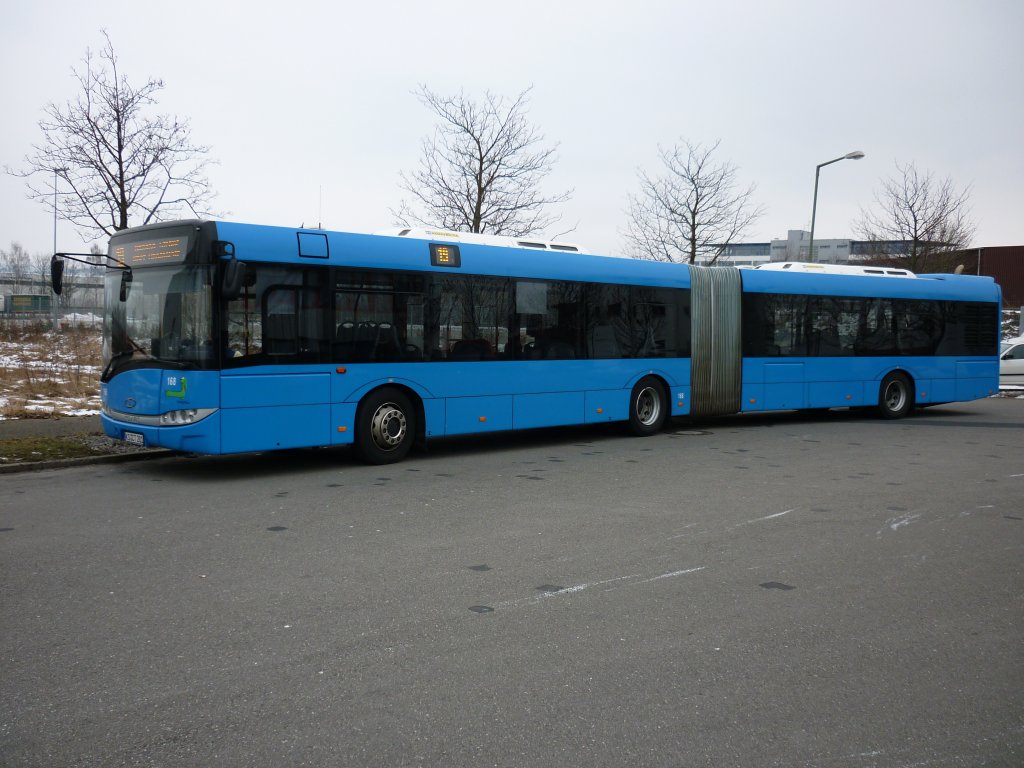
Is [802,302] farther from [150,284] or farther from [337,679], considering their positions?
[337,679]

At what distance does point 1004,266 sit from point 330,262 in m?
80.3

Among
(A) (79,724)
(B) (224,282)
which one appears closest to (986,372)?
(B) (224,282)

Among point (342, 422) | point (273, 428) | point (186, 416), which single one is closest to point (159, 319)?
point (186, 416)

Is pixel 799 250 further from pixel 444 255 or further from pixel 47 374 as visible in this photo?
pixel 444 255

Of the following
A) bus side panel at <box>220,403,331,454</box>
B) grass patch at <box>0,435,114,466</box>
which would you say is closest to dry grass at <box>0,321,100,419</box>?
grass patch at <box>0,435,114,466</box>

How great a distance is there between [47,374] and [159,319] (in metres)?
12.9

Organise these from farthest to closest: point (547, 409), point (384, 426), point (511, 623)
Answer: point (547, 409) < point (384, 426) < point (511, 623)

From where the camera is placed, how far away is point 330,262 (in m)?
11.5

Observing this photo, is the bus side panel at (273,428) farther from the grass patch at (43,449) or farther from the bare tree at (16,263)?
the bare tree at (16,263)

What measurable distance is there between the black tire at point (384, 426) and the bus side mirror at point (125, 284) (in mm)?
3131

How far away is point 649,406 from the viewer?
16.2m

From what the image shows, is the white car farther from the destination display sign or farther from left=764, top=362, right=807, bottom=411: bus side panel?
the destination display sign

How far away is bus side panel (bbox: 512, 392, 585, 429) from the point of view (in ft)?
45.4

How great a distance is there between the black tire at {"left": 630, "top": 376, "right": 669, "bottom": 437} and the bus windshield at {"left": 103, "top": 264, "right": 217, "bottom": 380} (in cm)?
762
